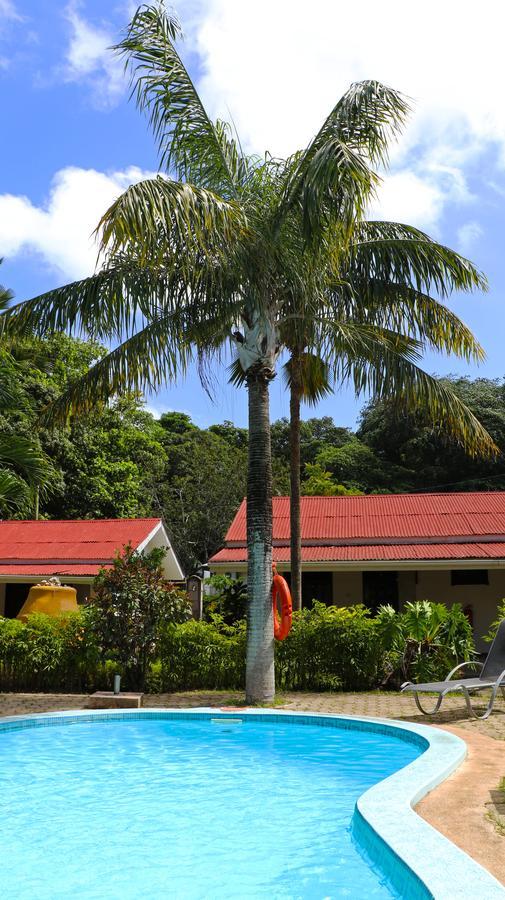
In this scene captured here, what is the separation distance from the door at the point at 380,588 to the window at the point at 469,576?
67.8 inches

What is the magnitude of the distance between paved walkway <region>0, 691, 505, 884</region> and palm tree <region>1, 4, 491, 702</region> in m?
1.25

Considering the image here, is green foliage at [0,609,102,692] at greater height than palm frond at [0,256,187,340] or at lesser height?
lesser

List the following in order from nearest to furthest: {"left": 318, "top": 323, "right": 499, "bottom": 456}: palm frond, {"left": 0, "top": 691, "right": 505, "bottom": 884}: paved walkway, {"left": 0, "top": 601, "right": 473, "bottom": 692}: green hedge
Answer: {"left": 0, "top": 691, "right": 505, "bottom": 884}: paved walkway < {"left": 318, "top": 323, "right": 499, "bottom": 456}: palm frond < {"left": 0, "top": 601, "right": 473, "bottom": 692}: green hedge

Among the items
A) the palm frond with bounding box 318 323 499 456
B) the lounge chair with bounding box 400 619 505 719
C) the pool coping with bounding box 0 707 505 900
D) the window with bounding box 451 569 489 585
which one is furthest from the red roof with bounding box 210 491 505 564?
the pool coping with bounding box 0 707 505 900

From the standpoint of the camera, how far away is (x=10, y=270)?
16453mm

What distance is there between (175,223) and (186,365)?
11.1 ft

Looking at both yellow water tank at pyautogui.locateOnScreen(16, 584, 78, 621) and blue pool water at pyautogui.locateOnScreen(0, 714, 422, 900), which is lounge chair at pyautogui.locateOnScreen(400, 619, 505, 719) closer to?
blue pool water at pyautogui.locateOnScreen(0, 714, 422, 900)

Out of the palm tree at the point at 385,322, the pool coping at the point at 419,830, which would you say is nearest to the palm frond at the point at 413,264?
the palm tree at the point at 385,322

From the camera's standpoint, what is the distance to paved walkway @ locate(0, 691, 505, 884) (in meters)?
5.02

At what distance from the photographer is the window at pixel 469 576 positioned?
21984 millimetres

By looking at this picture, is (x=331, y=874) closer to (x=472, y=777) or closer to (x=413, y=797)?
(x=413, y=797)

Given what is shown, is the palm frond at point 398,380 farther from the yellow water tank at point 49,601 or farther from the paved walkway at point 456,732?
the yellow water tank at point 49,601

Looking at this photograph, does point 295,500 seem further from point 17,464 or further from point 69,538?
point 69,538

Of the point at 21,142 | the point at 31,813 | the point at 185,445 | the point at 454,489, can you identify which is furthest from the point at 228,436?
the point at 31,813
